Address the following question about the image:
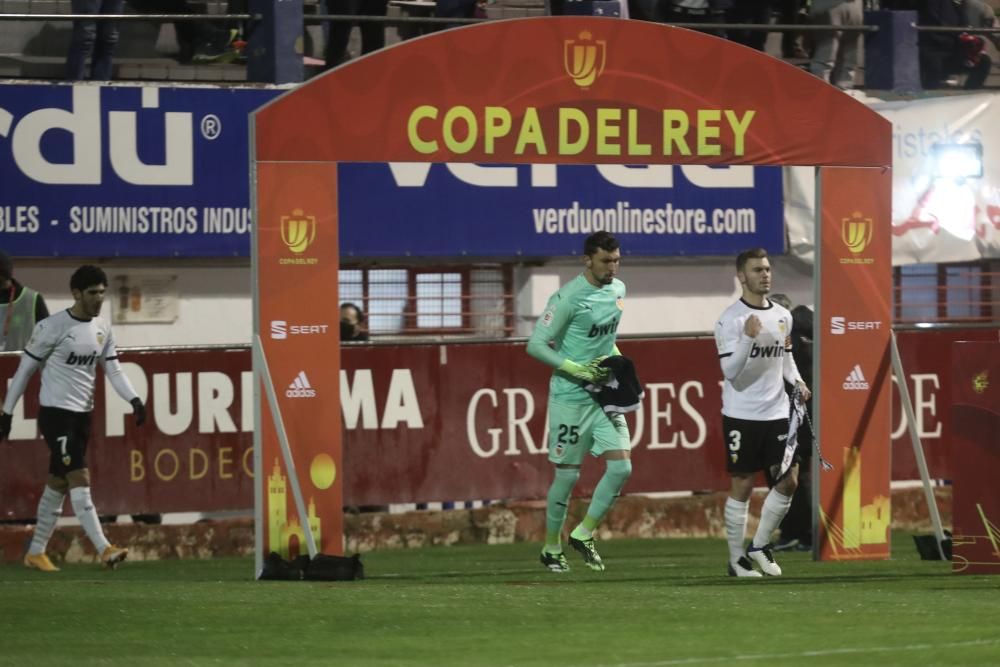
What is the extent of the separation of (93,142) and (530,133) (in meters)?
5.09

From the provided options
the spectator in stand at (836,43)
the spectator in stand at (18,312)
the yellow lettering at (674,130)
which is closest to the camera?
the yellow lettering at (674,130)

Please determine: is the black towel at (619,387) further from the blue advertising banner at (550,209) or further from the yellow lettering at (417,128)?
the blue advertising banner at (550,209)

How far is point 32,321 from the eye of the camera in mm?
15641

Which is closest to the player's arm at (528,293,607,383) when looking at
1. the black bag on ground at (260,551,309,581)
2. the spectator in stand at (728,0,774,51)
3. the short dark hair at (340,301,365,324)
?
the black bag on ground at (260,551,309,581)

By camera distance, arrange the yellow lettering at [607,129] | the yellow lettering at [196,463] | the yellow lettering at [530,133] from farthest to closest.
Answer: the yellow lettering at [196,463]
the yellow lettering at [607,129]
the yellow lettering at [530,133]

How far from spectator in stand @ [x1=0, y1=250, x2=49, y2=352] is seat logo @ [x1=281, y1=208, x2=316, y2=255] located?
2986 mm

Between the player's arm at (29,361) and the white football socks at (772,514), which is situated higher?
the player's arm at (29,361)

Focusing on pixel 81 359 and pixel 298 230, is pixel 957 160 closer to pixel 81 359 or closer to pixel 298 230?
pixel 298 230

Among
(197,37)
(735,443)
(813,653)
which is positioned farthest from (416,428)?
(813,653)

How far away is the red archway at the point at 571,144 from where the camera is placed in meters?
13.3

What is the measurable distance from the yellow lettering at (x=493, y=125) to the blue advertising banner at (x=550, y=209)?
Answer: 480 centimetres

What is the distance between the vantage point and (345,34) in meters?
19.0

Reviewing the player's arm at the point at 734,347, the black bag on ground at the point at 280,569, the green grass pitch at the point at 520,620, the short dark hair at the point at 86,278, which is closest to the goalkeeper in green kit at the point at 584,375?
the green grass pitch at the point at 520,620

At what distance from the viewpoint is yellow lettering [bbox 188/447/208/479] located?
53.1 ft
